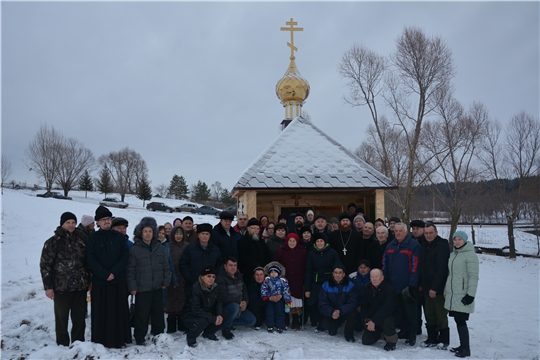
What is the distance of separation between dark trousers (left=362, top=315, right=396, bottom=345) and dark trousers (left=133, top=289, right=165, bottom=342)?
2.94 m

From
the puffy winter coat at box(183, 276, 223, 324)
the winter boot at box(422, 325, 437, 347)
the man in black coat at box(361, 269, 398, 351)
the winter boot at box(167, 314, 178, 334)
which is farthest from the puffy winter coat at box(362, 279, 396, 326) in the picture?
the winter boot at box(167, 314, 178, 334)

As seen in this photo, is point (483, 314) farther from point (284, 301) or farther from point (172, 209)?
point (172, 209)

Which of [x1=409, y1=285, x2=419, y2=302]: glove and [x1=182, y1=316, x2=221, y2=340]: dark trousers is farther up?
[x1=409, y1=285, x2=419, y2=302]: glove

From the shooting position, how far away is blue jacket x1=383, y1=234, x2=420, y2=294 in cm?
517

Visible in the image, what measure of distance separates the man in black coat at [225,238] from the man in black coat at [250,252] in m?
0.12

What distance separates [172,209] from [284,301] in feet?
115

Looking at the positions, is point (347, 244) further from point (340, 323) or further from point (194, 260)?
point (194, 260)

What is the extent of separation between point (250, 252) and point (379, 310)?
87.3 inches

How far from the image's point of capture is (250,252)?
604cm

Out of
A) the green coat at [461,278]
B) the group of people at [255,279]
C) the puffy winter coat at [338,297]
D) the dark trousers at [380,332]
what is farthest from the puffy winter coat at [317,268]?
the green coat at [461,278]

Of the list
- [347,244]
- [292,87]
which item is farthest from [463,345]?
[292,87]

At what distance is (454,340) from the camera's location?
5.52 meters

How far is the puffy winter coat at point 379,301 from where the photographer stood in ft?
16.5

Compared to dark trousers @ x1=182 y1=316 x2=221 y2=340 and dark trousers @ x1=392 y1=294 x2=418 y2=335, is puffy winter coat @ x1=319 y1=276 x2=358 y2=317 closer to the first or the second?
dark trousers @ x1=392 y1=294 x2=418 y2=335
